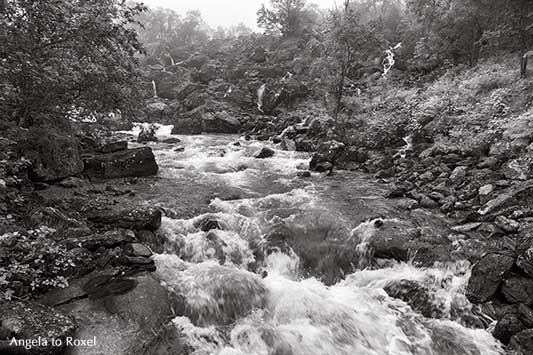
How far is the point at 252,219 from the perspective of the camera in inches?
397

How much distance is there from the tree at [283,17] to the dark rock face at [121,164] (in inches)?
1489

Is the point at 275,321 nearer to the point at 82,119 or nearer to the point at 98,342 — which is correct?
the point at 98,342

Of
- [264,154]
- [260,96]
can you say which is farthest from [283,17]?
[264,154]

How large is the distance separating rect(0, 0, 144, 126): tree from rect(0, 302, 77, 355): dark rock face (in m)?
3.71

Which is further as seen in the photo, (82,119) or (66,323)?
(82,119)

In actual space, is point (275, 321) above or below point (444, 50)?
below

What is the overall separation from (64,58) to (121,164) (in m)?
5.71

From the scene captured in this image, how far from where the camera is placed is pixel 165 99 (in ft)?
121

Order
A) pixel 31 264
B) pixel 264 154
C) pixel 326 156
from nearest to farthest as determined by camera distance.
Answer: pixel 31 264
pixel 326 156
pixel 264 154

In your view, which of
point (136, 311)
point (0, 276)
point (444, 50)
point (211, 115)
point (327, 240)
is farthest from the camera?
point (211, 115)

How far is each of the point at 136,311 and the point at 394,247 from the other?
6.16 m

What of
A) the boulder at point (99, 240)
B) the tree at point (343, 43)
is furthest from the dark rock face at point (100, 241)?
the tree at point (343, 43)

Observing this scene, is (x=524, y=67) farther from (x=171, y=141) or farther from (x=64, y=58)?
(x=171, y=141)

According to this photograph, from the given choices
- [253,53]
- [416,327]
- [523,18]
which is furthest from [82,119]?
[253,53]
